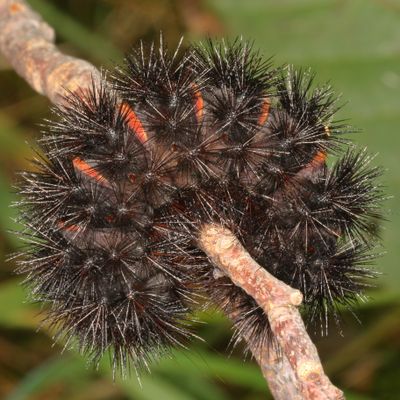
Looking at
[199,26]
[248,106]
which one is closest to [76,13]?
[199,26]

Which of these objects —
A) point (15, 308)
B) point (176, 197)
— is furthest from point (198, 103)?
point (15, 308)

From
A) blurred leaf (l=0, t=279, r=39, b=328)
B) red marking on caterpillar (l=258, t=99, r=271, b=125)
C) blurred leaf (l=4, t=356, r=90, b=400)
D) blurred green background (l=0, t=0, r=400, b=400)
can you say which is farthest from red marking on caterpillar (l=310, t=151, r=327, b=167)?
blurred leaf (l=0, t=279, r=39, b=328)

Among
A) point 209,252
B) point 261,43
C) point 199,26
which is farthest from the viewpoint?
point 199,26

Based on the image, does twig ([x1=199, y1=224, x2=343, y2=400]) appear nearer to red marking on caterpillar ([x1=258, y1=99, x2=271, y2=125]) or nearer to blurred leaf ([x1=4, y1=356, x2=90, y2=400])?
red marking on caterpillar ([x1=258, y1=99, x2=271, y2=125])

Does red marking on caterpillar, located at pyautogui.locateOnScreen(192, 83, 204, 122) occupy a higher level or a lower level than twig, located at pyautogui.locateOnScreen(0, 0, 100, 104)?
lower

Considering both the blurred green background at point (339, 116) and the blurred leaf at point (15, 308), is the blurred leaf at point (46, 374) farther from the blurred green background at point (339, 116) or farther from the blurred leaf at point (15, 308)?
the blurred leaf at point (15, 308)

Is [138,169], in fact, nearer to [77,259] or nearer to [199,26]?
[77,259]
